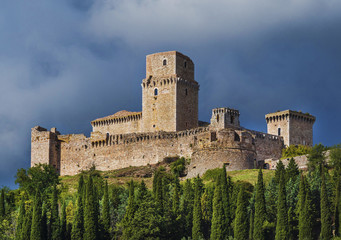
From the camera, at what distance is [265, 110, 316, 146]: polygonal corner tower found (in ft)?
346

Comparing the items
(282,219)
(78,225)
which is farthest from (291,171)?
(78,225)

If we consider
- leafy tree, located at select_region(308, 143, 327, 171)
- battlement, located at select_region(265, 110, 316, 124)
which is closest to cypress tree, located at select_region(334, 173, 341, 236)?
leafy tree, located at select_region(308, 143, 327, 171)

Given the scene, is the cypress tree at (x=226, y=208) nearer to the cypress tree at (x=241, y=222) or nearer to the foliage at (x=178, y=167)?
the cypress tree at (x=241, y=222)

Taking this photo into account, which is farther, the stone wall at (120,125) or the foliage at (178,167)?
the stone wall at (120,125)

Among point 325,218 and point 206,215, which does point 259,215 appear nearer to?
point 325,218

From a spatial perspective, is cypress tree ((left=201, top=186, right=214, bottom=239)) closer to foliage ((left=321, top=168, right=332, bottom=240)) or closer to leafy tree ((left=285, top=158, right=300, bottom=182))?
leafy tree ((left=285, top=158, right=300, bottom=182))

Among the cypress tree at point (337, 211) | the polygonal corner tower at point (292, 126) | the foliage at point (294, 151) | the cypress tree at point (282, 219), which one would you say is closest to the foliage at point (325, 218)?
the cypress tree at point (337, 211)

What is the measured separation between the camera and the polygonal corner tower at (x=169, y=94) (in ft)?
344

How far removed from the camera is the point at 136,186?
8931 cm

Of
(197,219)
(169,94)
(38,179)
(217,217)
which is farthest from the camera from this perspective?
(169,94)

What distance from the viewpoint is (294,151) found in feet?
328

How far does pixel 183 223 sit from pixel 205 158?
21.6 m

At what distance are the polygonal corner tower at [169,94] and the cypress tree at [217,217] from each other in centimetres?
3374

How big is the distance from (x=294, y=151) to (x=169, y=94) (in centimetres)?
1838
